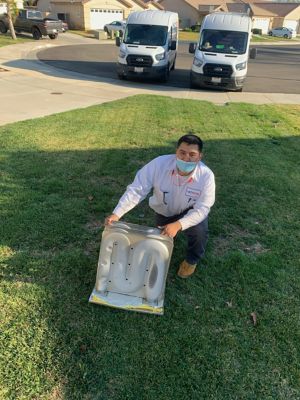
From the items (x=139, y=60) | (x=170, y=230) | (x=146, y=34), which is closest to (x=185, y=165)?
(x=170, y=230)

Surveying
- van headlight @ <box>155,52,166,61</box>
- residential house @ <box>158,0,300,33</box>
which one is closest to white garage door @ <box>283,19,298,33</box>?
residential house @ <box>158,0,300,33</box>

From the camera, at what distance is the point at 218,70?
493 inches

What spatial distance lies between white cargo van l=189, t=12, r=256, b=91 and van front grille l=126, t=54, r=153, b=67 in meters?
1.59

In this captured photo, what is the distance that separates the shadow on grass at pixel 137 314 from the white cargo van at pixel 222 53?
8.80 metres

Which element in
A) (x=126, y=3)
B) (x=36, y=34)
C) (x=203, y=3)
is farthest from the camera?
(x=203, y=3)

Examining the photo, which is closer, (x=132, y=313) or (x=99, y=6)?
(x=132, y=313)

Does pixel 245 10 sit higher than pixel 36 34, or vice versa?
pixel 36 34

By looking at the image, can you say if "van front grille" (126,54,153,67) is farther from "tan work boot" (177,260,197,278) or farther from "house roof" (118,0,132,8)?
"house roof" (118,0,132,8)

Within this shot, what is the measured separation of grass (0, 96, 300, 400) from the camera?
2.34 m

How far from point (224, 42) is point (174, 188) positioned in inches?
463

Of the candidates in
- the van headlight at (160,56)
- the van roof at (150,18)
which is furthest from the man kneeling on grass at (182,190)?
the van roof at (150,18)

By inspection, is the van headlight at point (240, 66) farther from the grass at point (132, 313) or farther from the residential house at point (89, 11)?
the residential house at point (89, 11)

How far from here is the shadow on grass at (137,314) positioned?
2332mm

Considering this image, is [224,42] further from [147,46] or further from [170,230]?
[170,230]
